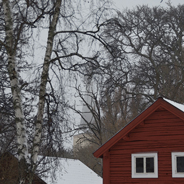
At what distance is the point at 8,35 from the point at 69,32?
1633 mm

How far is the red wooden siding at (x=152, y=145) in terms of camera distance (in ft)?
42.7

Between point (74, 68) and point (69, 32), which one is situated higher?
point (69, 32)

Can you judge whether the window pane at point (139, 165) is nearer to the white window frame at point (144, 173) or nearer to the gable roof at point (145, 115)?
the white window frame at point (144, 173)

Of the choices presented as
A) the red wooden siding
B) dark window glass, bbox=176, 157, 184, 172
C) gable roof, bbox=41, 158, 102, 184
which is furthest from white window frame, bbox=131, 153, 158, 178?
gable roof, bbox=41, 158, 102, 184

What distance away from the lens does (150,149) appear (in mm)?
13453

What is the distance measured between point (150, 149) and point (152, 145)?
16cm

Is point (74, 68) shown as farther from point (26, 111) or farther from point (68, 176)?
point (68, 176)

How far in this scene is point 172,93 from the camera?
87.5 ft

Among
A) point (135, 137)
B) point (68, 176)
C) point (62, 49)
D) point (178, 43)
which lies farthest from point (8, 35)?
point (178, 43)

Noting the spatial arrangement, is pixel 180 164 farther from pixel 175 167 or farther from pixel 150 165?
pixel 150 165

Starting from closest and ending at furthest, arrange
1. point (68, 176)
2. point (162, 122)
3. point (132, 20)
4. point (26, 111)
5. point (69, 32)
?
point (69, 32), point (162, 122), point (26, 111), point (68, 176), point (132, 20)

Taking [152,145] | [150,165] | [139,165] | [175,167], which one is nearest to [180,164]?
[175,167]

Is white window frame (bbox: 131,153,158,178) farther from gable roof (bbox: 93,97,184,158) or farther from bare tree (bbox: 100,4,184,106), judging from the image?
bare tree (bbox: 100,4,184,106)

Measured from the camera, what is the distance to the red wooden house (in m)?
12.9
